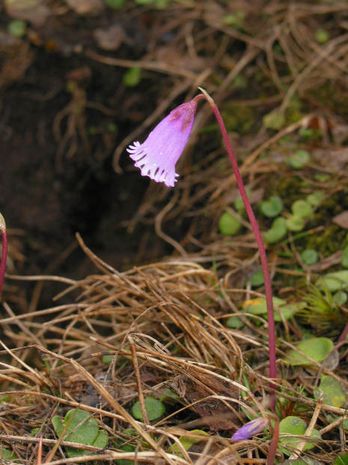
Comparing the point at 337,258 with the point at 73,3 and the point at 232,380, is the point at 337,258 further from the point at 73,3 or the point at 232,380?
the point at 73,3

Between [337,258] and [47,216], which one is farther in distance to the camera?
[47,216]

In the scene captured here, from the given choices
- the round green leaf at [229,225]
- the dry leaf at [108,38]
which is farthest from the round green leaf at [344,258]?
the dry leaf at [108,38]

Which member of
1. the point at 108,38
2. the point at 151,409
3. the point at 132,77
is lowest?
the point at 151,409

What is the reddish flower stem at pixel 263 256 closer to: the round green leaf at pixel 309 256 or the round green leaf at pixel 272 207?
the round green leaf at pixel 309 256

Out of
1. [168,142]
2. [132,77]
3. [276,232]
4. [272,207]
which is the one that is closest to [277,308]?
[276,232]

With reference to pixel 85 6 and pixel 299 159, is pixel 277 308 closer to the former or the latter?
pixel 299 159

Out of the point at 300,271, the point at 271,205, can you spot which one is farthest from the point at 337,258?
the point at 271,205
